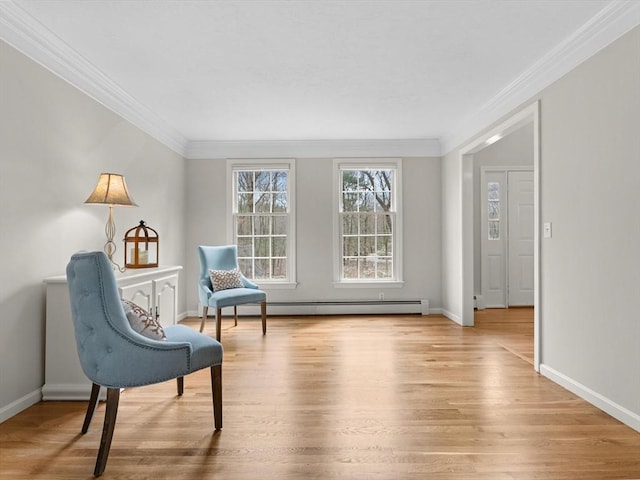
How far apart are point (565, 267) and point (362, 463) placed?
2.14m

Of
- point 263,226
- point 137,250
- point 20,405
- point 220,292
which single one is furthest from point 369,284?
point 20,405

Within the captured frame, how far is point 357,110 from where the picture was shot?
14.8ft

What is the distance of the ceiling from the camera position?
2551 millimetres

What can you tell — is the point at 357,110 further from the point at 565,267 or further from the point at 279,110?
the point at 565,267

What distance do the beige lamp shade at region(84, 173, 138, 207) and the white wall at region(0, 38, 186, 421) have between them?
206 millimetres

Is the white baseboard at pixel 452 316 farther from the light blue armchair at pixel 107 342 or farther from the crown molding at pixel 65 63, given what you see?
the crown molding at pixel 65 63

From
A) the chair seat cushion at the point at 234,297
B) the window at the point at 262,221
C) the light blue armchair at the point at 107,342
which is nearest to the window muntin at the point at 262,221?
the window at the point at 262,221

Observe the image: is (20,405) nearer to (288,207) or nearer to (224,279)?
(224,279)

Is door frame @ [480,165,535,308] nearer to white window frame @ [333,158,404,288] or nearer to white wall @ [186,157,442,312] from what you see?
white wall @ [186,157,442,312]

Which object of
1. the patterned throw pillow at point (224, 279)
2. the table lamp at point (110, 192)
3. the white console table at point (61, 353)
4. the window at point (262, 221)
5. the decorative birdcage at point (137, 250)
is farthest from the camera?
the window at point (262, 221)

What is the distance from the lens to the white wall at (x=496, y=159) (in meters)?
6.42

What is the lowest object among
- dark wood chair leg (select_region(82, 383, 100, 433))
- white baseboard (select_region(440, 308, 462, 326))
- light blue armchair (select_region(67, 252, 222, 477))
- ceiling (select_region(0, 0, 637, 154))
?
white baseboard (select_region(440, 308, 462, 326))

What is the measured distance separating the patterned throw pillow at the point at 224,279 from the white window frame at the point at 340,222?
61.8 inches

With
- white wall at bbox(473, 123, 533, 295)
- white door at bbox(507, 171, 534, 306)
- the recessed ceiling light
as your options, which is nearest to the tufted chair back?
the recessed ceiling light
